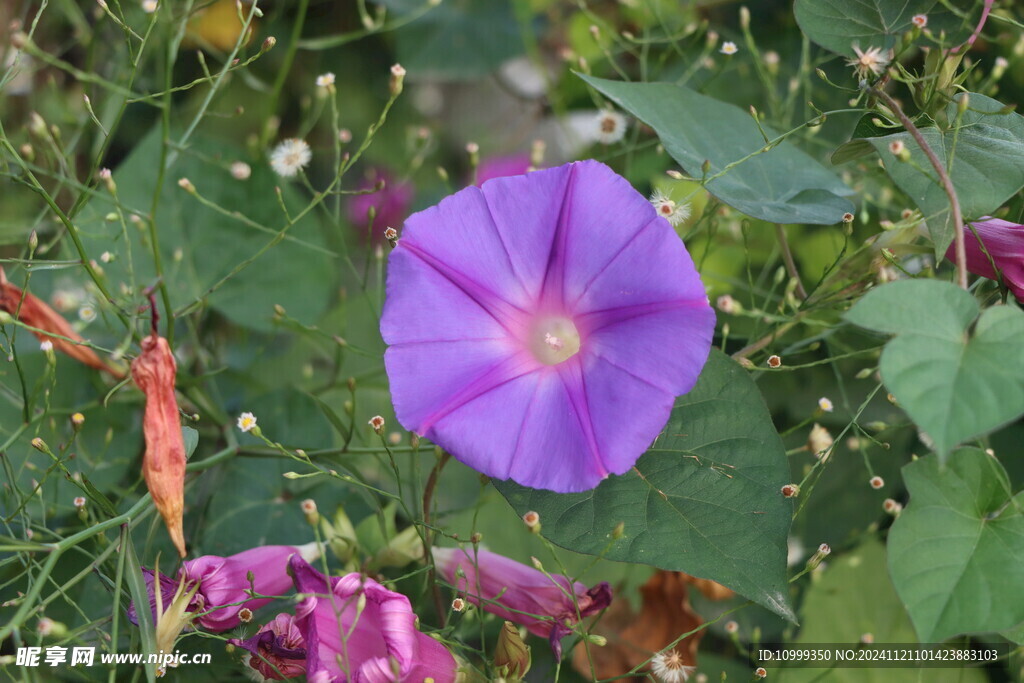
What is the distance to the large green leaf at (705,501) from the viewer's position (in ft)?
1.85

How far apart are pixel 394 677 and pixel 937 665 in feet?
1.74

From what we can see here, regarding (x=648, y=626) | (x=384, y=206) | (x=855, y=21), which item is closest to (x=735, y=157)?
(x=855, y=21)

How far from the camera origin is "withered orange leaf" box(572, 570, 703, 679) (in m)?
0.83

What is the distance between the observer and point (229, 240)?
1015 millimetres

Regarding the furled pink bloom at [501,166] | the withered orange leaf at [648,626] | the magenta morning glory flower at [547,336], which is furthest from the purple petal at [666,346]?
the furled pink bloom at [501,166]

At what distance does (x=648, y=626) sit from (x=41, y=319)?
2.08 feet

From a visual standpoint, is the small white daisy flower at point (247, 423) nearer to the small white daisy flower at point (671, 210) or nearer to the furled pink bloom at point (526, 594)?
the furled pink bloom at point (526, 594)

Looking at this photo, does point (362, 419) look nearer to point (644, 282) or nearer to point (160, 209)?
point (160, 209)

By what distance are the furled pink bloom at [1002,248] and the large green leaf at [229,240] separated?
666 millimetres

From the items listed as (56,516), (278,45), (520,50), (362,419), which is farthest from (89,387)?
(520,50)

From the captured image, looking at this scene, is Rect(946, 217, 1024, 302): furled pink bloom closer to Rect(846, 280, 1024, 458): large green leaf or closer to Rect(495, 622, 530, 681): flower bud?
Rect(846, 280, 1024, 458): large green leaf

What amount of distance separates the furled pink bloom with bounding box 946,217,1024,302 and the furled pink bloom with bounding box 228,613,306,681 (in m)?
0.55

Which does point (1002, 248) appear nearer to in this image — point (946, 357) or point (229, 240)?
point (946, 357)

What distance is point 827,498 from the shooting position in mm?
966
